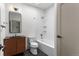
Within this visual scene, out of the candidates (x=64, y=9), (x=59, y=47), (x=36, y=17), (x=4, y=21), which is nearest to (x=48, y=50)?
(x=59, y=47)

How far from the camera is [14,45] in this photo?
4.42ft

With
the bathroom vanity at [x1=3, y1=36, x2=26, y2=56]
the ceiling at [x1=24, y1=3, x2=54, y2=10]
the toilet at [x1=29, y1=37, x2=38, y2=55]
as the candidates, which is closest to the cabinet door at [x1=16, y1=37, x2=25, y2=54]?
the bathroom vanity at [x1=3, y1=36, x2=26, y2=56]

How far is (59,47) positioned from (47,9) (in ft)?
1.83

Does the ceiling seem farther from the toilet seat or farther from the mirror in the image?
the toilet seat

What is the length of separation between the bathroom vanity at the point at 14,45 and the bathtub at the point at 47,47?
0.79ft

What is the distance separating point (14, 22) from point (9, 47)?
13.6 inches

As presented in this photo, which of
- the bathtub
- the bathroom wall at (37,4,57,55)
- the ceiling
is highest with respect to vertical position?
the ceiling

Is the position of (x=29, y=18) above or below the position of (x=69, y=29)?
above

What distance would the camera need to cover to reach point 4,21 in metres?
1.31

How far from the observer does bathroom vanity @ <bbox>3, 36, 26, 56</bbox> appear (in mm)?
1312

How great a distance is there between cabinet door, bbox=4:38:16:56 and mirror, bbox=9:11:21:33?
0.14m

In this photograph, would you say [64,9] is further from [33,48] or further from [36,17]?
[33,48]

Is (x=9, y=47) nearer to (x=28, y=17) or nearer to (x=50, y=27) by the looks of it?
(x=28, y=17)

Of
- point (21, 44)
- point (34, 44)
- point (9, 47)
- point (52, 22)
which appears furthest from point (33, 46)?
point (52, 22)
